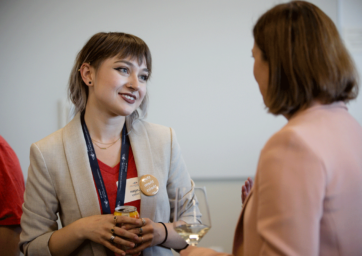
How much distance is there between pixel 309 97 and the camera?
0.77 meters

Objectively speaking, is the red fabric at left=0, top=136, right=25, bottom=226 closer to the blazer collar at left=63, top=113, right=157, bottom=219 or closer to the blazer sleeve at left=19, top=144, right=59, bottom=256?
the blazer sleeve at left=19, top=144, right=59, bottom=256

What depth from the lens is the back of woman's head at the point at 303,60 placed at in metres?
0.77

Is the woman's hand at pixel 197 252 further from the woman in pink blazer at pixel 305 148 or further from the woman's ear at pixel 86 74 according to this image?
the woman's ear at pixel 86 74

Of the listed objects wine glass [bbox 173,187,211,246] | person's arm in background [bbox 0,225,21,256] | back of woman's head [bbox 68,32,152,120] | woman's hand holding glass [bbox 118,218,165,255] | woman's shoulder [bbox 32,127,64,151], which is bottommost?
person's arm in background [bbox 0,225,21,256]

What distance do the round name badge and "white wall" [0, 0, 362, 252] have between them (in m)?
1.75

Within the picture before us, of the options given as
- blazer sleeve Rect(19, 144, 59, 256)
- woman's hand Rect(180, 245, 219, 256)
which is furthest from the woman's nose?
woman's hand Rect(180, 245, 219, 256)

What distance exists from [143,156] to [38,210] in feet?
1.90

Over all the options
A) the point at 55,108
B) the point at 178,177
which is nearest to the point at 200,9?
the point at 55,108

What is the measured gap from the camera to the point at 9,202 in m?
1.59

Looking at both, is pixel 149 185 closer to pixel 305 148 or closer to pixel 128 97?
pixel 128 97

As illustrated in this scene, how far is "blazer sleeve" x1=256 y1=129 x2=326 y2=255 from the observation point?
2.14 ft

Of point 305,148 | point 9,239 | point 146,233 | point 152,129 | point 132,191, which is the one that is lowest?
point 9,239

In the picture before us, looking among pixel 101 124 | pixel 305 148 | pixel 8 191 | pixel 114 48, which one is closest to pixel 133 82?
pixel 114 48

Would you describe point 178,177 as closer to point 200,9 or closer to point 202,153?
point 202,153
